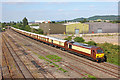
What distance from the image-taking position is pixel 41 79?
1634cm

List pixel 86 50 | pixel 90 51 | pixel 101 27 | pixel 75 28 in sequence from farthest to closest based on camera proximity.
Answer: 1. pixel 101 27
2. pixel 75 28
3. pixel 86 50
4. pixel 90 51

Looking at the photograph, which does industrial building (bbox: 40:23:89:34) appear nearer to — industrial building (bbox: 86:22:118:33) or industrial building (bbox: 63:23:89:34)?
industrial building (bbox: 63:23:89:34)

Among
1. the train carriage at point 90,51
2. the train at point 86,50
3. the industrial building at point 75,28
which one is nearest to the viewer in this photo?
the train carriage at point 90,51

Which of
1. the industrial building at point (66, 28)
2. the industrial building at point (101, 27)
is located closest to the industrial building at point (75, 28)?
the industrial building at point (66, 28)

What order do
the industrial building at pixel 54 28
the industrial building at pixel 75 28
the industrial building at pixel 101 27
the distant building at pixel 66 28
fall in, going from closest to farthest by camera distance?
1. the industrial building at pixel 54 28
2. the distant building at pixel 66 28
3. the industrial building at pixel 75 28
4. the industrial building at pixel 101 27

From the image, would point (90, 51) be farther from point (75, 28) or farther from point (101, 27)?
point (101, 27)

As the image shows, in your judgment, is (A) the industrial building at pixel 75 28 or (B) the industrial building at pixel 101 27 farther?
(B) the industrial building at pixel 101 27

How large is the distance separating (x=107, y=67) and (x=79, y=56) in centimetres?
781

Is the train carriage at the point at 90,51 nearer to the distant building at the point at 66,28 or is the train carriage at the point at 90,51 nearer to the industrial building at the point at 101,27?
the distant building at the point at 66,28

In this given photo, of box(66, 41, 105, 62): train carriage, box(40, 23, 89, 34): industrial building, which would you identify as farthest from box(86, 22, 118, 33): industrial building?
box(66, 41, 105, 62): train carriage

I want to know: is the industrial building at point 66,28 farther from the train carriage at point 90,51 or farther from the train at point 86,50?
the train carriage at point 90,51

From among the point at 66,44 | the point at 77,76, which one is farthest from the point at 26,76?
the point at 66,44

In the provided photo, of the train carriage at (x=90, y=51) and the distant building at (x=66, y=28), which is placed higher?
the distant building at (x=66, y=28)

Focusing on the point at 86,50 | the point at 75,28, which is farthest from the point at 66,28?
the point at 86,50
